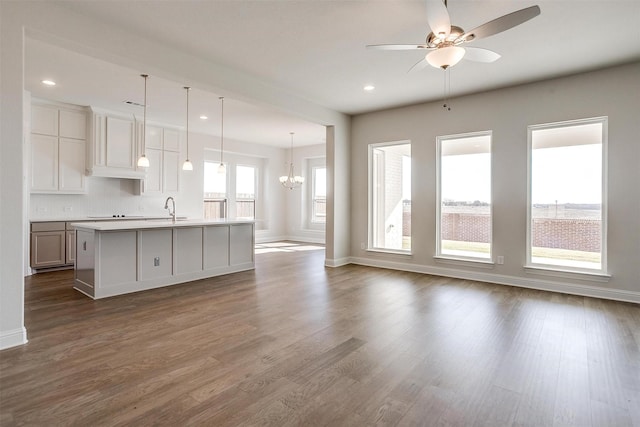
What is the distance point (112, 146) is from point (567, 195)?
7.80 meters

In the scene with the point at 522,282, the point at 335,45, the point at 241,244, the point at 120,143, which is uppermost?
the point at 335,45

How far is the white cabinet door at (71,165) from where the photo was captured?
6199mm

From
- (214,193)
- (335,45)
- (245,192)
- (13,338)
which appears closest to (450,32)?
(335,45)

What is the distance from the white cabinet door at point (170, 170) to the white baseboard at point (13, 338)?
5.12 metres

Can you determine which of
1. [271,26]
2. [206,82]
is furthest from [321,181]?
[271,26]

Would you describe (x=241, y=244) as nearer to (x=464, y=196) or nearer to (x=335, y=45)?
(x=335, y=45)

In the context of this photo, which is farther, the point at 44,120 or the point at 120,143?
the point at 120,143

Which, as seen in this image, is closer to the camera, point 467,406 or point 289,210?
point 467,406

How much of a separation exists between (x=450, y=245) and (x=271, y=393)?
14.5 ft

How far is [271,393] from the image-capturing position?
214cm

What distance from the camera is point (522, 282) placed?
196 inches

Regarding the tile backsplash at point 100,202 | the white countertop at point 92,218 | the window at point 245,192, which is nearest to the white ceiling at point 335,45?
the tile backsplash at point 100,202

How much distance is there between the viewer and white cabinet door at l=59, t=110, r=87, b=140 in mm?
6172

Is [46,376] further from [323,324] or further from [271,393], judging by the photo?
[323,324]
